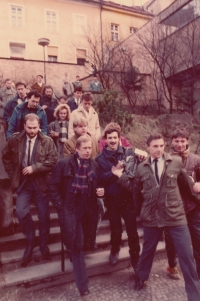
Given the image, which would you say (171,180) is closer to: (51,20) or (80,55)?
(80,55)

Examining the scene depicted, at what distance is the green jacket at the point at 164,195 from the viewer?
3.60 meters

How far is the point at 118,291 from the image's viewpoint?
400 cm

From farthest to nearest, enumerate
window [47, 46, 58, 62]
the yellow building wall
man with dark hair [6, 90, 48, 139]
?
window [47, 46, 58, 62] < the yellow building wall < man with dark hair [6, 90, 48, 139]

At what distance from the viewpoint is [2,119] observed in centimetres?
656

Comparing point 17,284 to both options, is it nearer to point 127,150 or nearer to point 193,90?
Result: point 127,150

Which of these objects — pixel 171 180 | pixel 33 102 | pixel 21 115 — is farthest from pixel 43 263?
pixel 33 102

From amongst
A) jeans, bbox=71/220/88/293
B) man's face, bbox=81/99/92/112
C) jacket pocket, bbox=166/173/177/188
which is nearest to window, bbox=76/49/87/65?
man's face, bbox=81/99/92/112

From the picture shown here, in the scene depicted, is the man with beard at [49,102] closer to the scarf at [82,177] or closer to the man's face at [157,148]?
the scarf at [82,177]

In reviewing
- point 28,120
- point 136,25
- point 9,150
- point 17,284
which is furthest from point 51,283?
point 136,25

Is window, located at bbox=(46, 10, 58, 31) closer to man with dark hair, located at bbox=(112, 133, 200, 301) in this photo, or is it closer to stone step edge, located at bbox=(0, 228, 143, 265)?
stone step edge, located at bbox=(0, 228, 143, 265)

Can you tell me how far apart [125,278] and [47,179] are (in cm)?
186

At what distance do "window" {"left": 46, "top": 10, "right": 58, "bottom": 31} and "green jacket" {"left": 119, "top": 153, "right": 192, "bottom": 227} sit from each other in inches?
1055

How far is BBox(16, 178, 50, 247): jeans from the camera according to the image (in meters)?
4.21

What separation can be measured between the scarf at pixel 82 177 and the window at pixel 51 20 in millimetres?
26354
